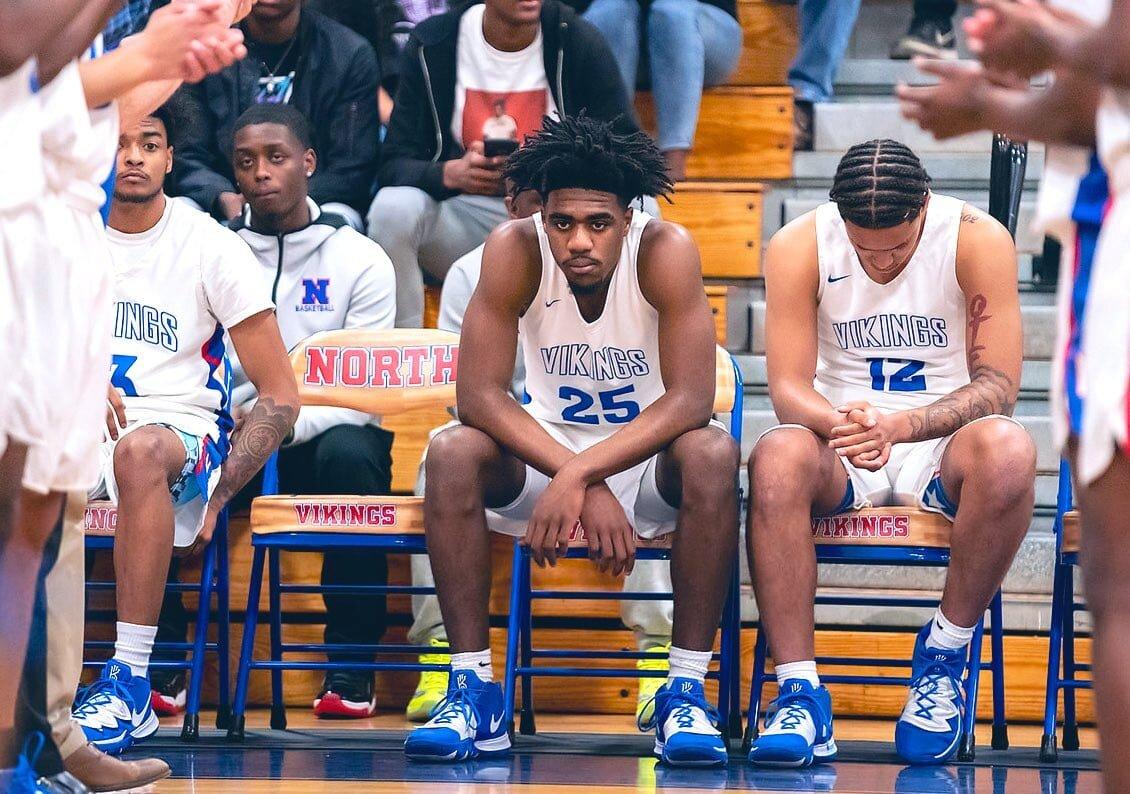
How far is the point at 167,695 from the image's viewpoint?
14.8 feet

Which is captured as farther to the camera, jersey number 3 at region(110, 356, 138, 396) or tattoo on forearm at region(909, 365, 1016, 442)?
jersey number 3 at region(110, 356, 138, 396)

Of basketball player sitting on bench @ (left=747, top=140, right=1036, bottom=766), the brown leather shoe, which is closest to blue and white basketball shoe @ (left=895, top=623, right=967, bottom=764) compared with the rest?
basketball player sitting on bench @ (left=747, top=140, right=1036, bottom=766)

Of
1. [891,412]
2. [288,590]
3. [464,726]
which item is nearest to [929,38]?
[891,412]

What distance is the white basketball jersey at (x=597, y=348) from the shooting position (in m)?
4.10

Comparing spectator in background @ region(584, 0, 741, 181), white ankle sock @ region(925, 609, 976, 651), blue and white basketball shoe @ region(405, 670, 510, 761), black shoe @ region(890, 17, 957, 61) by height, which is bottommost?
blue and white basketball shoe @ region(405, 670, 510, 761)

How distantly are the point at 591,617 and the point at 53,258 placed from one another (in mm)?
2639

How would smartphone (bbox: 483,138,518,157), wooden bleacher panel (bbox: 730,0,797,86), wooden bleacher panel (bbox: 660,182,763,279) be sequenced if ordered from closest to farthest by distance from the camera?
smartphone (bbox: 483,138,518,157) → wooden bleacher panel (bbox: 660,182,763,279) → wooden bleacher panel (bbox: 730,0,797,86)

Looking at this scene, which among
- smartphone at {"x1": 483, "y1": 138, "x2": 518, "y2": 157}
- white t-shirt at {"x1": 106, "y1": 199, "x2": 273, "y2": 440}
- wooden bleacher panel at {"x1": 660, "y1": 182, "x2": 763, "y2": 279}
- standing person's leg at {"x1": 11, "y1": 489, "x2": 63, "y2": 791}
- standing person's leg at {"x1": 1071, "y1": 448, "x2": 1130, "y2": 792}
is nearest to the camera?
standing person's leg at {"x1": 1071, "y1": 448, "x2": 1130, "y2": 792}

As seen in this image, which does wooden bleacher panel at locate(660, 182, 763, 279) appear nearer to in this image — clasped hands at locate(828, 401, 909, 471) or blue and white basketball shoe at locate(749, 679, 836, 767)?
clasped hands at locate(828, 401, 909, 471)

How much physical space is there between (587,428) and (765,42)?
2950 mm

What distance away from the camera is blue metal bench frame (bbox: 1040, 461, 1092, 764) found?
388cm

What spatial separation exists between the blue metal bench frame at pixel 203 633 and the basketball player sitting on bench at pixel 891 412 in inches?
54.8

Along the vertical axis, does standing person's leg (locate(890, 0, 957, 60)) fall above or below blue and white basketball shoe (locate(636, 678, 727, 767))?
above

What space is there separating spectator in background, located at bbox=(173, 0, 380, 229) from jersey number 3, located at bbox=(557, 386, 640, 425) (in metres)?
1.54
